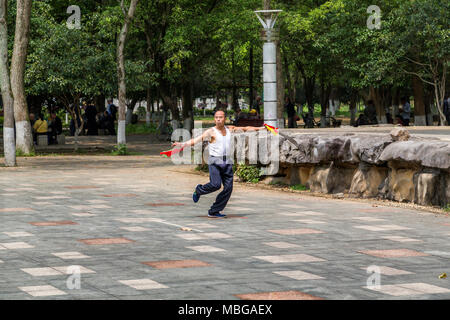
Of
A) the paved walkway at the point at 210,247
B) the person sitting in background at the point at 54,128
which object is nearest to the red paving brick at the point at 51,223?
the paved walkway at the point at 210,247

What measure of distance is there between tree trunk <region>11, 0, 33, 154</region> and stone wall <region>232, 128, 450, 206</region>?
10.8m

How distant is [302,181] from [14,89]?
11818 mm

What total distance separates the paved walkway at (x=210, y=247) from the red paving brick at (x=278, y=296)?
0.05ft

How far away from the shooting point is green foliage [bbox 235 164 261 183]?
641 inches

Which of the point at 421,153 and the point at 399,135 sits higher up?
the point at 399,135

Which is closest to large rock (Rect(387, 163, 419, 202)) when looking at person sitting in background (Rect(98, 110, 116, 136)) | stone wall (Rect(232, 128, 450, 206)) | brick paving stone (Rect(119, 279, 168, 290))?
stone wall (Rect(232, 128, 450, 206))

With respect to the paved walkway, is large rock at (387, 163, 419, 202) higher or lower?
higher

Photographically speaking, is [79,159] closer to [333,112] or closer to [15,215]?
[15,215]

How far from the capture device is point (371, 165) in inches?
535

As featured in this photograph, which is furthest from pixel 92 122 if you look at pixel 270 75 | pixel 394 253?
pixel 394 253

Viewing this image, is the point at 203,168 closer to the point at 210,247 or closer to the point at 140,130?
the point at 210,247

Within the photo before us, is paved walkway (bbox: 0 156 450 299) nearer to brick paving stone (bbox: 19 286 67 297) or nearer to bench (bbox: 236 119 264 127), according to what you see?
brick paving stone (bbox: 19 286 67 297)

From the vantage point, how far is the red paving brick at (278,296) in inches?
247

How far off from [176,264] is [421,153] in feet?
18.8
